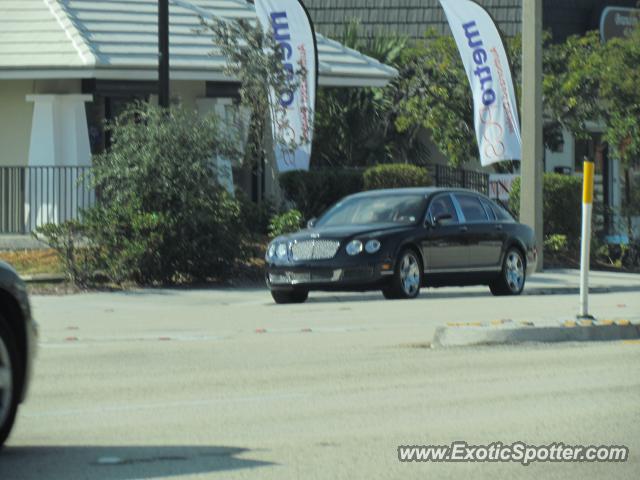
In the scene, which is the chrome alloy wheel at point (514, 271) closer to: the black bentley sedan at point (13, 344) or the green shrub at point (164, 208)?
the green shrub at point (164, 208)

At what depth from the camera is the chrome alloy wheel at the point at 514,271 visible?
23.4 meters

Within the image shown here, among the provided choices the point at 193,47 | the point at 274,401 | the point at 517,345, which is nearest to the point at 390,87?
the point at 193,47

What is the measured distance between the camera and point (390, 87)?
38.7 m

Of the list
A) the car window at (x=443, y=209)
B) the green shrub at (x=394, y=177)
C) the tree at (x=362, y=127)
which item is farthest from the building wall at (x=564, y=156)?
the car window at (x=443, y=209)

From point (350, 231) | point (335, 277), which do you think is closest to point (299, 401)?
point (335, 277)

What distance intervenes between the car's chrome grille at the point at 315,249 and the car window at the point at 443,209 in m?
1.90

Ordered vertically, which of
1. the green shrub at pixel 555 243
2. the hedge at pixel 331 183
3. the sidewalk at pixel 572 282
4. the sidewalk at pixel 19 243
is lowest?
the sidewalk at pixel 572 282

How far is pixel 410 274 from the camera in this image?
2162 cm

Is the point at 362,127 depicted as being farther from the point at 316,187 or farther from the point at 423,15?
the point at 316,187

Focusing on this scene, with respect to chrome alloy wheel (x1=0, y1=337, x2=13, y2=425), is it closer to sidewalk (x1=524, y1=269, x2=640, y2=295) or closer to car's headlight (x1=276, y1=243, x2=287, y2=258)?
car's headlight (x1=276, y1=243, x2=287, y2=258)

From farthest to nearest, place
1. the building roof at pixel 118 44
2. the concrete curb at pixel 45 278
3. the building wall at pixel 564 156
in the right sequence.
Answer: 1. the building wall at pixel 564 156
2. the building roof at pixel 118 44
3. the concrete curb at pixel 45 278

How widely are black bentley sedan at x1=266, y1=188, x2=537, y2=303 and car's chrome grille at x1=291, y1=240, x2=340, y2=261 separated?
0.04 feet

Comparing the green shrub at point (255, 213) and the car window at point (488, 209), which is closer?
the car window at point (488, 209)

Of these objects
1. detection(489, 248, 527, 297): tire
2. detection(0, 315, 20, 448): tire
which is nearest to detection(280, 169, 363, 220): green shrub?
detection(489, 248, 527, 297): tire
